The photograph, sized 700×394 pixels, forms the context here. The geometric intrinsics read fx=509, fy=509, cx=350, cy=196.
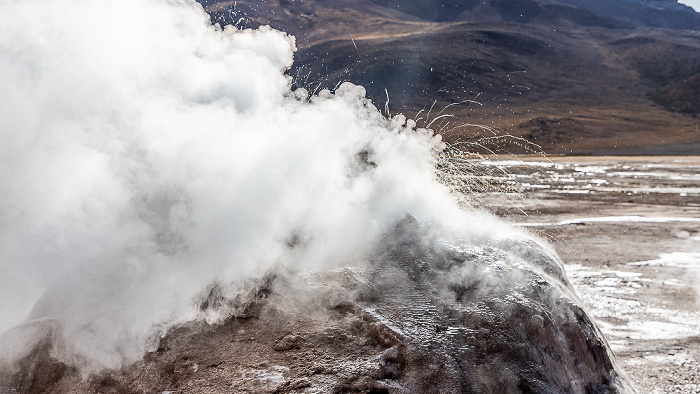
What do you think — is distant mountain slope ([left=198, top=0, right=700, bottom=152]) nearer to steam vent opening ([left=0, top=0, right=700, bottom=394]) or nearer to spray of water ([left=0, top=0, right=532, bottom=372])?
steam vent opening ([left=0, top=0, right=700, bottom=394])

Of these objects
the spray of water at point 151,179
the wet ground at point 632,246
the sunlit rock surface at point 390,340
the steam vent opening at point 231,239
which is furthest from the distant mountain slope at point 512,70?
the sunlit rock surface at point 390,340

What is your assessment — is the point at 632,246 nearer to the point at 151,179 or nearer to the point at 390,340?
the point at 390,340

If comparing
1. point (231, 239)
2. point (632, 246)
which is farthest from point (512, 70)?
point (231, 239)

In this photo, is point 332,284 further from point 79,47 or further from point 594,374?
point 79,47

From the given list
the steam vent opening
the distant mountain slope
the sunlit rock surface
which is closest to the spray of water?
the steam vent opening

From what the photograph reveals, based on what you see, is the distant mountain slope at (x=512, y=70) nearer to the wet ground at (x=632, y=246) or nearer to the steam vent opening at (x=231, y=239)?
the wet ground at (x=632, y=246)

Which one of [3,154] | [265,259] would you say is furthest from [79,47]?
[265,259]

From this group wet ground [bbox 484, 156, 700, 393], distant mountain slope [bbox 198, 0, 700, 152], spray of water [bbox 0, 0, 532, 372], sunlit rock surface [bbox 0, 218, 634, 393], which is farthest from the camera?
distant mountain slope [bbox 198, 0, 700, 152]
